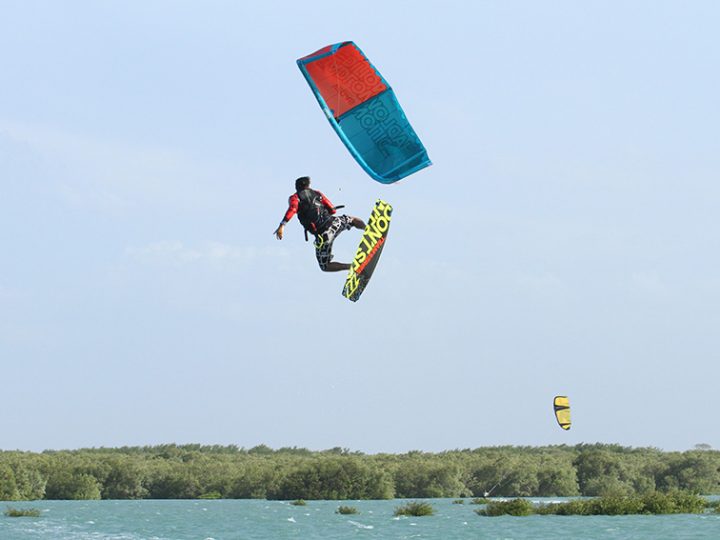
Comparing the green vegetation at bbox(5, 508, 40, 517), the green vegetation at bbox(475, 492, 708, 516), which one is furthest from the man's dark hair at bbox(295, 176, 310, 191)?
the green vegetation at bbox(5, 508, 40, 517)

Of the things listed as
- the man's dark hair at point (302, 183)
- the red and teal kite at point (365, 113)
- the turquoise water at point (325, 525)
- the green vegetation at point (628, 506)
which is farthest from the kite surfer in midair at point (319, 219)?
the green vegetation at point (628, 506)

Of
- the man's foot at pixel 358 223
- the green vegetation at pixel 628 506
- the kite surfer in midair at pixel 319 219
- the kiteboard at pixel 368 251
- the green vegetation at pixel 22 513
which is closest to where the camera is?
the kite surfer in midair at pixel 319 219

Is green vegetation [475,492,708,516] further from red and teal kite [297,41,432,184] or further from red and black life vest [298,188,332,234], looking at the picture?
red and black life vest [298,188,332,234]

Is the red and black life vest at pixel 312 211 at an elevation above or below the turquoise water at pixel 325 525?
above

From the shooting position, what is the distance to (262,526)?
166 ft

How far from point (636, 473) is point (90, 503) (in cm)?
3605

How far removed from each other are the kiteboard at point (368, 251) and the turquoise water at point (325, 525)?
2539 cm

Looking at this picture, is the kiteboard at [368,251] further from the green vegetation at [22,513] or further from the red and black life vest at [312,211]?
the green vegetation at [22,513]

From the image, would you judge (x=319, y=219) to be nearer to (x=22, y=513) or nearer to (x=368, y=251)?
(x=368, y=251)

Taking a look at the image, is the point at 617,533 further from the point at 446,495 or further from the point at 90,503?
the point at 90,503

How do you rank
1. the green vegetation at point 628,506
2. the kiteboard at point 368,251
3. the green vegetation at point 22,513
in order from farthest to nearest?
1. the green vegetation at point 22,513
2. the green vegetation at point 628,506
3. the kiteboard at point 368,251

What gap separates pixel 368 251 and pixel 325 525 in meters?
34.6

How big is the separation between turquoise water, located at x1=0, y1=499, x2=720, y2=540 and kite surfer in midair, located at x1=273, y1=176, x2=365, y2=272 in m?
26.1

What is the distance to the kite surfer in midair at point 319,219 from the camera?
16.3 m
